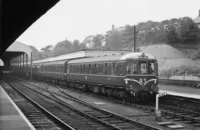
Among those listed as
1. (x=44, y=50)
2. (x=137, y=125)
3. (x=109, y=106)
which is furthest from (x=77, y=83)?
(x=44, y=50)

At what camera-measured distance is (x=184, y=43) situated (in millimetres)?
88188

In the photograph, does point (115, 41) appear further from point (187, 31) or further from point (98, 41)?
point (187, 31)

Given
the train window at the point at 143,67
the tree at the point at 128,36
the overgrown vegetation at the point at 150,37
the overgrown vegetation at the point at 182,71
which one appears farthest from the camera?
the tree at the point at 128,36

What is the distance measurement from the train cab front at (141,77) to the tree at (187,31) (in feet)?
242

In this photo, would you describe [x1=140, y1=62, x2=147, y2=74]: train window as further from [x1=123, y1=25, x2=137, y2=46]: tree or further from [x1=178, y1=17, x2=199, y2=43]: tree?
[x1=123, y1=25, x2=137, y2=46]: tree

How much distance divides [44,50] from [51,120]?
440 ft

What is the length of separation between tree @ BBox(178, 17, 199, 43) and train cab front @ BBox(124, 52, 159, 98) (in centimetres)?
Answer: 7363

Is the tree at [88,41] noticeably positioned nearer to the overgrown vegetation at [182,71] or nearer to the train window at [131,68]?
the overgrown vegetation at [182,71]

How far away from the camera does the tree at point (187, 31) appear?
8644 centimetres

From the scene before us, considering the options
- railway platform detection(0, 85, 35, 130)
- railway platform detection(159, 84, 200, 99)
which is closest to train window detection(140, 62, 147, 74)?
railway platform detection(159, 84, 200, 99)

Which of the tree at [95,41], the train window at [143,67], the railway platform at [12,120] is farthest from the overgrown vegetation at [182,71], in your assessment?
the tree at [95,41]

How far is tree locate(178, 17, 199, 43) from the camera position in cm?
8644

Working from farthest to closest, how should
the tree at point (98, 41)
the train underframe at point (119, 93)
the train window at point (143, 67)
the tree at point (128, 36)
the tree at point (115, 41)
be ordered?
the tree at point (98, 41)
the tree at point (115, 41)
the tree at point (128, 36)
the train underframe at point (119, 93)
the train window at point (143, 67)

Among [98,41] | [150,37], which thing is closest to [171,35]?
[150,37]
